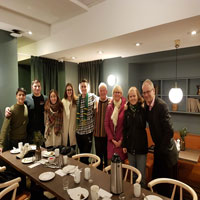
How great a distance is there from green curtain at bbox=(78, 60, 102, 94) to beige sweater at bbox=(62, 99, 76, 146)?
1340 millimetres

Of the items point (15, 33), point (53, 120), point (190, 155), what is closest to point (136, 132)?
point (190, 155)

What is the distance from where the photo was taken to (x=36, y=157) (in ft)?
6.54

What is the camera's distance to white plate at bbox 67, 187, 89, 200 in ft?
4.23

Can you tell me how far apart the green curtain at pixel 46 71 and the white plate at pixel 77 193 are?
281 centimetres

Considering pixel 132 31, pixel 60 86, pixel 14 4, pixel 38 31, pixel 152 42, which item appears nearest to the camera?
pixel 132 31

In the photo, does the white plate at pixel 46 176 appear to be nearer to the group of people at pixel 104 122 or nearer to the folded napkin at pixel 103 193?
the folded napkin at pixel 103 193

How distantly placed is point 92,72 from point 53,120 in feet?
6.03

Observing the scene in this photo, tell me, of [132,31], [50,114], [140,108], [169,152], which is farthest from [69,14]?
[169,152]

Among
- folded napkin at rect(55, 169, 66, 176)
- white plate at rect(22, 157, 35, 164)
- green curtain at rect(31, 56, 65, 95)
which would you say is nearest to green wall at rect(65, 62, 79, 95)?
green curtain at rect(31, 56, 65, 95)

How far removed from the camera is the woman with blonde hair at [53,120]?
265cm

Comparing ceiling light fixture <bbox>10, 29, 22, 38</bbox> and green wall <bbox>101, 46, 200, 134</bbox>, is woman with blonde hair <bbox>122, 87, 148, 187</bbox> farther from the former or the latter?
ceiling light fixture <bbox>10, 29, 22, 38</bbox>

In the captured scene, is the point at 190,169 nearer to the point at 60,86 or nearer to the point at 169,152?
the point at 169,152

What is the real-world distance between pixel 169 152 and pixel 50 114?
1878mm

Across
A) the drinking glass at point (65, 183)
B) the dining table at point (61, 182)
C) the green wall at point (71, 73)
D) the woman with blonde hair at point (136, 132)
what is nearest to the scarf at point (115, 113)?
the woman with blonde hair at point (136, 132)
